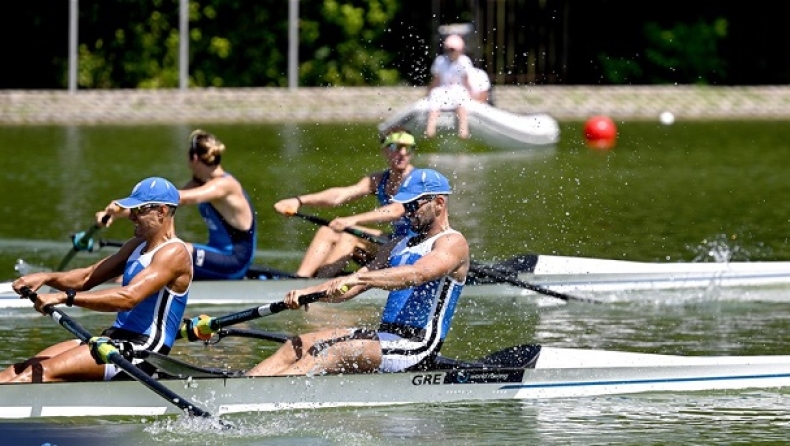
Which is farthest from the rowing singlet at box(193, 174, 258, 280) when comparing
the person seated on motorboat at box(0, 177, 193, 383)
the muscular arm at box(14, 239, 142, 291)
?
the person seated on motorboat at box(0, 177, 193, 383)

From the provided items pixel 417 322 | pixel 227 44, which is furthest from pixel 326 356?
pixel 227 44

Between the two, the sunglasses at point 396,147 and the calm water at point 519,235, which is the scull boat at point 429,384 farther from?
the sunglasses at point 396,147

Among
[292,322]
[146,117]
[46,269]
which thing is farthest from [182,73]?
[292,322]

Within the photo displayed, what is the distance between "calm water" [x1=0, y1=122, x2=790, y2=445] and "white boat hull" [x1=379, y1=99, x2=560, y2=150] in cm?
33

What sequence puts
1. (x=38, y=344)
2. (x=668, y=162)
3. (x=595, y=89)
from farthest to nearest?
(x=595, y=89)
(x=668, y=162)
(x=38, y=344)

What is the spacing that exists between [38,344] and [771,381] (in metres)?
5.18

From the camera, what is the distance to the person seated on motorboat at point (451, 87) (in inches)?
1022

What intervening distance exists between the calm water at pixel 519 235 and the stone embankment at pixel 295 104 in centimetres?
105

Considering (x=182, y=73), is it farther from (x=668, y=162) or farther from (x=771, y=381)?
(x=771, y=381)

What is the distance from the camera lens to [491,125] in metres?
26.2

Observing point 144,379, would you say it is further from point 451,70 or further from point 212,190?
point 451,70

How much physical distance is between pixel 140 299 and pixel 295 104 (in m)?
22.5

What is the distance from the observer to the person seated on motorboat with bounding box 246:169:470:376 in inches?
382

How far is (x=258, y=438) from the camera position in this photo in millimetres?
9453
